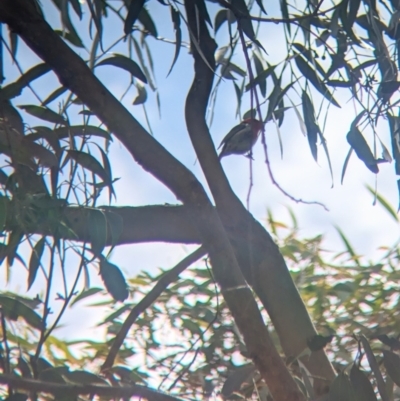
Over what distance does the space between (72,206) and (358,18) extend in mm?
602

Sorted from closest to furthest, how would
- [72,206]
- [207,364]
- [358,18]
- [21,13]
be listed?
[21,13] → [72,206] → [358,18] → [207,364]

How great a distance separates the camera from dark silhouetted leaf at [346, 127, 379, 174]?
1040mm

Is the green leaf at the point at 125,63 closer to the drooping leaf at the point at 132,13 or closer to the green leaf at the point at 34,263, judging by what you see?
the drooping leaf at the point at 132,13

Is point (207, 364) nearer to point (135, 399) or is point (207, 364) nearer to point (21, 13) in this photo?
point (135, 399)

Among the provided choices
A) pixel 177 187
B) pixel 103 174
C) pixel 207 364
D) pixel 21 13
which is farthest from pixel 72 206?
pixel 207 364

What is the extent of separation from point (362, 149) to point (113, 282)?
16.6 inches

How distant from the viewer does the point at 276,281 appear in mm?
1123

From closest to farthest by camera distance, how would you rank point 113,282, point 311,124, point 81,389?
point 81,389
point 113,282
point 311,124

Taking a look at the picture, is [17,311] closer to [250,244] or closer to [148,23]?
[250,244]

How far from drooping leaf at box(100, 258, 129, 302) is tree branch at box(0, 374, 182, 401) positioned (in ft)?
0.62

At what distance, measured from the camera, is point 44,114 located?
1055 mm

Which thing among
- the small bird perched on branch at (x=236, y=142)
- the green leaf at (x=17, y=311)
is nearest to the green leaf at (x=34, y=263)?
the green leaf at (x=17, y=311)

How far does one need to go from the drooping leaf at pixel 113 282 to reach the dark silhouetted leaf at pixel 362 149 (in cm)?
40

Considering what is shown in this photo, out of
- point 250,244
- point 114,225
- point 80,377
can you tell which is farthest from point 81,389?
point 250,244
